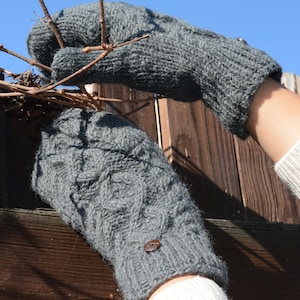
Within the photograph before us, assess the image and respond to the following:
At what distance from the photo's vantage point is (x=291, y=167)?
3.58 ft

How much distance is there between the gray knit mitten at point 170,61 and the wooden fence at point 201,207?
21 cm

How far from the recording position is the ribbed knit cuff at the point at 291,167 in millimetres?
1075

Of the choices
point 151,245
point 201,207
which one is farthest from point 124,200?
point 201,207

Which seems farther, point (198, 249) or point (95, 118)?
point (95, 118)

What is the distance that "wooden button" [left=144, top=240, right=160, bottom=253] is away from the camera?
1115 mm

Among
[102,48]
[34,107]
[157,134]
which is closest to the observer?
[102,48]

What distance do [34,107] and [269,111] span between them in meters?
0.45

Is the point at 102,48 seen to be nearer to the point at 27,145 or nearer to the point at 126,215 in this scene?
the point at 126,215

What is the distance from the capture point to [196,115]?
63.3 inches

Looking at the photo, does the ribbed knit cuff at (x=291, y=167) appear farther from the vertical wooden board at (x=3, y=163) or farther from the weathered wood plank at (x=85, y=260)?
the vertical wooden board at (x=3, y=163)

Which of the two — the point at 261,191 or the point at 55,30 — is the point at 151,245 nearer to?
the point at 55,30

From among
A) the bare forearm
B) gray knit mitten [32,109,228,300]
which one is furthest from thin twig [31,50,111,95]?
the bare forearm

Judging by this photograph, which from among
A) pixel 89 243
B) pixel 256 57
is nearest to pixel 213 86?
pixel 256 57

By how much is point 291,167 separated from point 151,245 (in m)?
0.24
